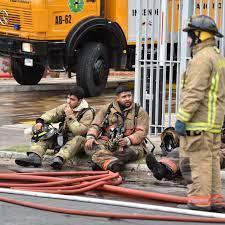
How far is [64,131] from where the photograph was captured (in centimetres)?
895

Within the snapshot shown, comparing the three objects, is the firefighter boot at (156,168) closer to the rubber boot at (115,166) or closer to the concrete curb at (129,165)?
the rubber boot at (115,166)

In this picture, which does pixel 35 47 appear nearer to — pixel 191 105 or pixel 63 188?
pixel 63 188

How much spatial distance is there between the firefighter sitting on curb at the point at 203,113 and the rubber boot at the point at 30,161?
2684 millimetres

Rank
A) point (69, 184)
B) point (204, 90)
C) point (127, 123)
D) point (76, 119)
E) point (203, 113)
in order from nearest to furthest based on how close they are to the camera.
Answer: point (204, 90) → point (203, 113) → point (69, 184) → point (127, 123) → point (76, 119)

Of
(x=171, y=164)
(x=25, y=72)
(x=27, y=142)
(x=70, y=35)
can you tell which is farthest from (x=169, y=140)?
(x=25, y=72)

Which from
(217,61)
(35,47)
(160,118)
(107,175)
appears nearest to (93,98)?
(35,47)

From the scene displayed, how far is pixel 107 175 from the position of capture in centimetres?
753

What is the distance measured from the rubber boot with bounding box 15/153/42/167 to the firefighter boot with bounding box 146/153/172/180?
163cm

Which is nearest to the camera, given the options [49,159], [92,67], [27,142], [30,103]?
[49,159]

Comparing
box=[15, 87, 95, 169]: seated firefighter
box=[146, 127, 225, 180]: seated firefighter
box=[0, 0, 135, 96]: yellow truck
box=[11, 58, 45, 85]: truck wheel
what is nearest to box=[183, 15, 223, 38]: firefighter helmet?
box=[146, 127, 225, 180]: seated firefighter

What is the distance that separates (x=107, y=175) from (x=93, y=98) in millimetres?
8634

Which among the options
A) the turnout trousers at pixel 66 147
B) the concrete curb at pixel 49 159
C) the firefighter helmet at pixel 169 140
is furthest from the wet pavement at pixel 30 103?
the firefighter helmet at pixel 169 140

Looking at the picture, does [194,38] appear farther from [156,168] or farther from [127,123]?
[127,123]

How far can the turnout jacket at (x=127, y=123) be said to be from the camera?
8.47 meters
